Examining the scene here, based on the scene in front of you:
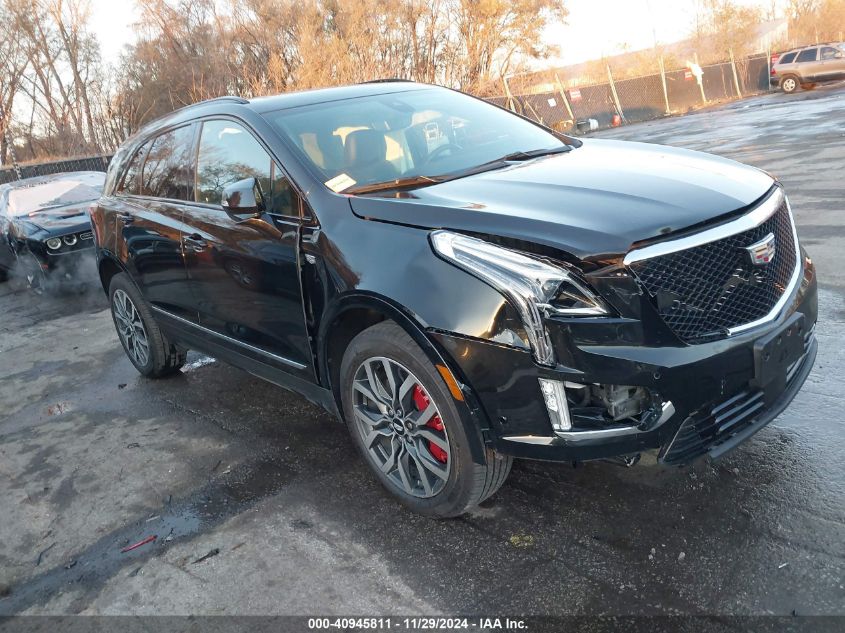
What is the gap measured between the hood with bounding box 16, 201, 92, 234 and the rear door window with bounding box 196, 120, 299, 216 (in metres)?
5.74

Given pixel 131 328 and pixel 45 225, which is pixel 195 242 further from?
pixel 45 225

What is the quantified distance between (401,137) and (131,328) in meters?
2.93

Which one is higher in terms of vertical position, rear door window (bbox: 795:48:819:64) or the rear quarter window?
rear door window (bbox: 795:48:819:64)

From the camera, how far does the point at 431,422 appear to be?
2939 millimetres

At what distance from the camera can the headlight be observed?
2.45 meters

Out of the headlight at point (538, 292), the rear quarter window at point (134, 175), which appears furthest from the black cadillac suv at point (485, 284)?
the rear quarter window at point (134, 175)

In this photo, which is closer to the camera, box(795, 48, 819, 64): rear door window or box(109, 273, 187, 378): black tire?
box(109, 273, 187, 378): black tire

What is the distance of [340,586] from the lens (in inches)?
110

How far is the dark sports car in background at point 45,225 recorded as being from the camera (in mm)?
9086

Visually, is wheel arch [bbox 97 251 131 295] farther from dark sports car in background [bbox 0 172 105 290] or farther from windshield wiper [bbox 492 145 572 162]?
dark sports car in background [bbox 0 172 105 290]

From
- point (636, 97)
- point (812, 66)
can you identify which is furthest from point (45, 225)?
point (812, 66)

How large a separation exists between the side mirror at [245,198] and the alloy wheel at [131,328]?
2238 millimetres

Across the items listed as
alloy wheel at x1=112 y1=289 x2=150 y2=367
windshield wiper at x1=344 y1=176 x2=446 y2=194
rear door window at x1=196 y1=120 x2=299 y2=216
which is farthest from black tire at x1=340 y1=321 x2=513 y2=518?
alloy wheel at x1=112 y1=289 x2=150 y2=367

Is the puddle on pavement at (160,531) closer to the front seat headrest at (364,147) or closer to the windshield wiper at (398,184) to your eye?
the windshield wiper at (398,184)
